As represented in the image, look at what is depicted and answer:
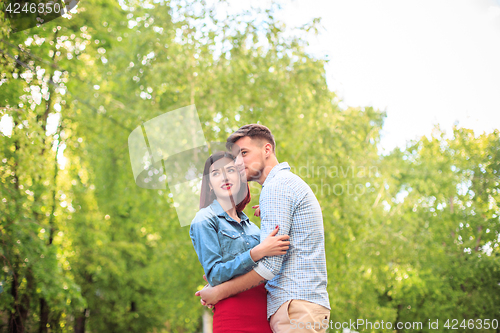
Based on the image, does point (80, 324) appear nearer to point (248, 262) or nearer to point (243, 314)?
point (243, 314)

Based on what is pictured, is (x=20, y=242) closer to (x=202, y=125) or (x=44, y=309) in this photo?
(x=202, y=125)

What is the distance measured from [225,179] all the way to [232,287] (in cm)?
66

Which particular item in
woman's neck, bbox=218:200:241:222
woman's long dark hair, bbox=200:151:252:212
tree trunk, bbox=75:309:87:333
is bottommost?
tree trunk, bbox=75:309:87:333

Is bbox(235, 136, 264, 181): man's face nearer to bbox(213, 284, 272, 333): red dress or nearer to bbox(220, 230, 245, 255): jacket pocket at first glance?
bbox(220, 230, 245, 255): jacket pocket

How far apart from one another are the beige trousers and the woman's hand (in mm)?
263

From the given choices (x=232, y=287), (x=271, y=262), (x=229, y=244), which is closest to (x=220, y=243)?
(x=229, y=244)

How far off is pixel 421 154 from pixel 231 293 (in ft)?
40.2

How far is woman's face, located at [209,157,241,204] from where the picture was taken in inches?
90.2

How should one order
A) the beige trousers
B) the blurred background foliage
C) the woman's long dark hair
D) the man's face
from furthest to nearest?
the blurred background foliage → the woman's long dark hair → the man's face → the beige trousers

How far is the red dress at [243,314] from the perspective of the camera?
6.50 ft

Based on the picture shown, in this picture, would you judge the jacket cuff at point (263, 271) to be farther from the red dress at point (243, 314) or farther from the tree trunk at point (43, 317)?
the tree trunk at point (43, 317)

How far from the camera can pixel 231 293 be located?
1945mm

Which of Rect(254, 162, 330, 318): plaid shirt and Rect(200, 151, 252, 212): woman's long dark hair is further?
Rect(200, 151, 252, 212): woman's long dark hair

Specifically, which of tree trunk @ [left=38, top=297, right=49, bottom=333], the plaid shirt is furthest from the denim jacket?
tree trunk @ [left=38, top=297, right=49, bottom=333]
